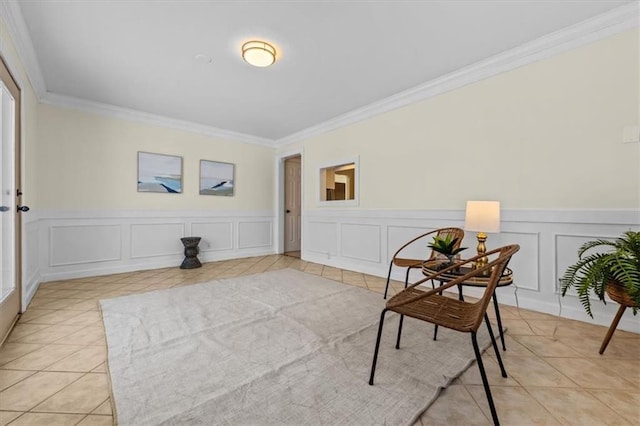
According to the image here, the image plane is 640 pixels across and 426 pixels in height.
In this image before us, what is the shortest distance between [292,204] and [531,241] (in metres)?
4.58

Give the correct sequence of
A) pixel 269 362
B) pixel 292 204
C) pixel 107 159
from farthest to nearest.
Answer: pixel 292 204 < pixel 107 159 < pixel 269 362

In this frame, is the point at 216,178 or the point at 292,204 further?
the point at 292,204

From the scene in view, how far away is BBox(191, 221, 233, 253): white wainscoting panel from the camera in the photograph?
493 centimetres

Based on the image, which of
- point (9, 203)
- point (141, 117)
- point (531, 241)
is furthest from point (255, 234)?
point (531, 241)

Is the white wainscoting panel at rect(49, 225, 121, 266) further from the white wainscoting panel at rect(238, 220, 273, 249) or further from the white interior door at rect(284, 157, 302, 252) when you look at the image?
the white interior door at rect(284, 157, 302, 252)

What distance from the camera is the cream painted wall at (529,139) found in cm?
218

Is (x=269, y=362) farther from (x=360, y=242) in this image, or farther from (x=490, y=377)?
(x=360, y=242)

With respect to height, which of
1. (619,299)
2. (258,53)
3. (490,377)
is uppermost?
(258,53)

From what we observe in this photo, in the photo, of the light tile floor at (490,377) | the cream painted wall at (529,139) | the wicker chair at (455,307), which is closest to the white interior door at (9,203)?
the light tile floor at (490,377)

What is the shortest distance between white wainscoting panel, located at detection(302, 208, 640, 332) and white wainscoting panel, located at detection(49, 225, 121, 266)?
379 cm

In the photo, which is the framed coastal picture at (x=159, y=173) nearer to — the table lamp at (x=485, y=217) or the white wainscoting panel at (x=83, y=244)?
the white wainscoting panel at (x=83, y=244)

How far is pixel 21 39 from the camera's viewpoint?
234cm

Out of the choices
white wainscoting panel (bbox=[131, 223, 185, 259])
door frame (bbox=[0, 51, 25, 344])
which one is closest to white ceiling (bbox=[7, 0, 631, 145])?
door frame (bbox=[0, 51, 25, 344])

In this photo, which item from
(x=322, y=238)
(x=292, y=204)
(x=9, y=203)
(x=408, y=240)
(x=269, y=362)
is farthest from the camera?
(x=292, y=204)
